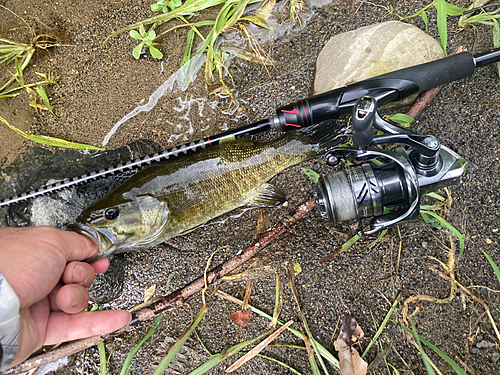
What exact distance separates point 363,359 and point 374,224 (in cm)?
137

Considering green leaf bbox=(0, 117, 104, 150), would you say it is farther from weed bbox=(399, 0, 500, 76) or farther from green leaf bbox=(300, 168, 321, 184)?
weed bbox=(399, 0, 500, 76)

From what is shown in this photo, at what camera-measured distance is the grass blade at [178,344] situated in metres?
2.62

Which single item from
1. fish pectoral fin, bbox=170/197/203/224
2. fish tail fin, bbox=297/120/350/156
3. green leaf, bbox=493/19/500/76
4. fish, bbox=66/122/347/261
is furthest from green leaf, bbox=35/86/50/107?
green leaf, bbox=493/19/500/76

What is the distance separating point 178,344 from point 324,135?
2188 millimetres

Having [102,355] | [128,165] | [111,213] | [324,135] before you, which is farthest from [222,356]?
[324,135]

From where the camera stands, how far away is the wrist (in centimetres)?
191

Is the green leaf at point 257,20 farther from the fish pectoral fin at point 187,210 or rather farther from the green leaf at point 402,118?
the fish pectoral fin at point 187,210

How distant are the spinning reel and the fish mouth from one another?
5.47 feet

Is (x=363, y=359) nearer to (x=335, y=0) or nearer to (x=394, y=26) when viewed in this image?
(x=394, y=26)

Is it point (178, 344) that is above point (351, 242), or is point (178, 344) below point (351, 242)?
below

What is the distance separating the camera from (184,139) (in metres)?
3.08

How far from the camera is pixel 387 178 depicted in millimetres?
2186

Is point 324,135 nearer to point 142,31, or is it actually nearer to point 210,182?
point 210,182

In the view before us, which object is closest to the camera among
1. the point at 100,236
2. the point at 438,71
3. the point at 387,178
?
the point at 387,178
